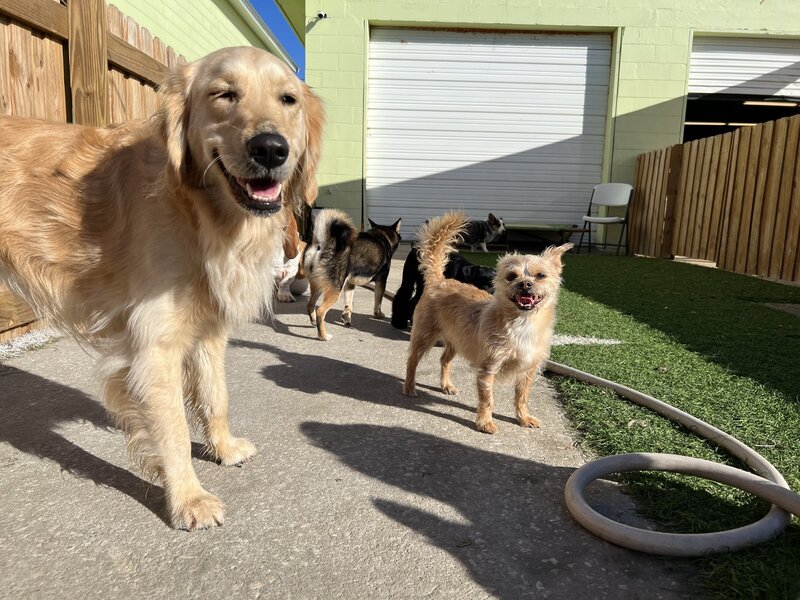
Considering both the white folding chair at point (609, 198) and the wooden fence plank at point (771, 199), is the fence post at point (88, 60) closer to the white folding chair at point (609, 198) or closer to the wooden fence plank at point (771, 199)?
the wooden fence plank at point (771, 199)

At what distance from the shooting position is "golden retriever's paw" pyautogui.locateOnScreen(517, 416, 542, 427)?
304cm

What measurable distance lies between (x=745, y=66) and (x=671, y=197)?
4.05 meters

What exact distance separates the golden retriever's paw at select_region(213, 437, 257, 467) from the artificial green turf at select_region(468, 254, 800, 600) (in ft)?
5.71

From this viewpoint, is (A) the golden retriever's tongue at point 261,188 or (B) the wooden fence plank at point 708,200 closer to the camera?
(A) the golden retriever's tongue at point 261,188

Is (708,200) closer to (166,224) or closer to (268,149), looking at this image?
(268,149)

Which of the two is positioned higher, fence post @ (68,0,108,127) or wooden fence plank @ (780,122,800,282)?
fence post @ (68,0,108,127)

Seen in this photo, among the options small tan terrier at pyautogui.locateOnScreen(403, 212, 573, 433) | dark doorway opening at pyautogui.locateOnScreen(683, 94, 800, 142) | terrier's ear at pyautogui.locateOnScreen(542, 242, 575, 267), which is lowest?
small tan terrier at pyautogui.locateOnScreen(403, 212, 573, 433)

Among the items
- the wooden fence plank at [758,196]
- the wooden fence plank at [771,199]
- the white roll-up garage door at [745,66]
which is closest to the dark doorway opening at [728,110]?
the white roll-up garage door at [745,66]

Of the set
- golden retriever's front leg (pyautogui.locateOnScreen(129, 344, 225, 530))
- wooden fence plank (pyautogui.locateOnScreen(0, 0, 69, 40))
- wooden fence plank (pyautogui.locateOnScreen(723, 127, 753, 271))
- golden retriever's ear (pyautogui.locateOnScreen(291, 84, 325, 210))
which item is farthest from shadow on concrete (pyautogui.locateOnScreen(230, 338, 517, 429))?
wooden fence plank (pyautogui.locateOnScreen(723, 127, 753, 271))

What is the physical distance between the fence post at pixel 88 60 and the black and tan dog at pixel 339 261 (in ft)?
7.62

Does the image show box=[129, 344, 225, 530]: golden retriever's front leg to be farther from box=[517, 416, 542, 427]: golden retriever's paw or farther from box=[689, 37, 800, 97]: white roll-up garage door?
box=[689, 37, 800, 97]: white roll-up garage door

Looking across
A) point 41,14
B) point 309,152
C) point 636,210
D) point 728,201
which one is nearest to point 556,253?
point 309,152

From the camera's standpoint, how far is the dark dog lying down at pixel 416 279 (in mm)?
4965

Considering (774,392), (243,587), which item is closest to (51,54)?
(243,587)
